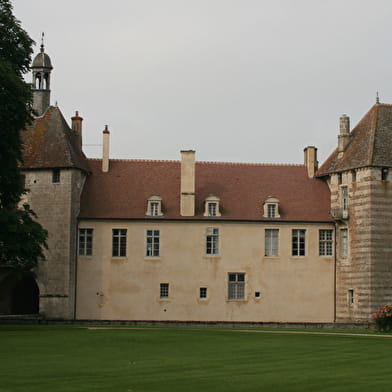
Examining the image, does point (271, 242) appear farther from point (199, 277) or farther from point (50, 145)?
point (50, 145)

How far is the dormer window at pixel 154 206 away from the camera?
50.9 metres

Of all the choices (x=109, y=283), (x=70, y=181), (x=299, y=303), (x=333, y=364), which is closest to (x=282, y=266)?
(x=299, y=303)

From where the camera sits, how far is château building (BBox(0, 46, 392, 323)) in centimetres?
4919

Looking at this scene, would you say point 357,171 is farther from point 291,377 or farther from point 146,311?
point 291,377

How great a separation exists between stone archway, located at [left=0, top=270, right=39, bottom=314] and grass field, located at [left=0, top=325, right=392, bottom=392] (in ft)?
56.8

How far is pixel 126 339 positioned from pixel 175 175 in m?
22.8

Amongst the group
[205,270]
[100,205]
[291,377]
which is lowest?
[291,377]

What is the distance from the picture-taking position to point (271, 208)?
51531 mm

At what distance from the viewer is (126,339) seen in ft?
104

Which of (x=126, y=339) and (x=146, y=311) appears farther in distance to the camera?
(x=146, y=311)

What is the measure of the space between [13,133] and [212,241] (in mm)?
16939

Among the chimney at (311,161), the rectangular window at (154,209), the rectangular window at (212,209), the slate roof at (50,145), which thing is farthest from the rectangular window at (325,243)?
the slate roof at (50,145)

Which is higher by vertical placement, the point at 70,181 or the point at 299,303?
the point at 70,181

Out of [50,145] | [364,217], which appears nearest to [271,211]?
[364,217]
